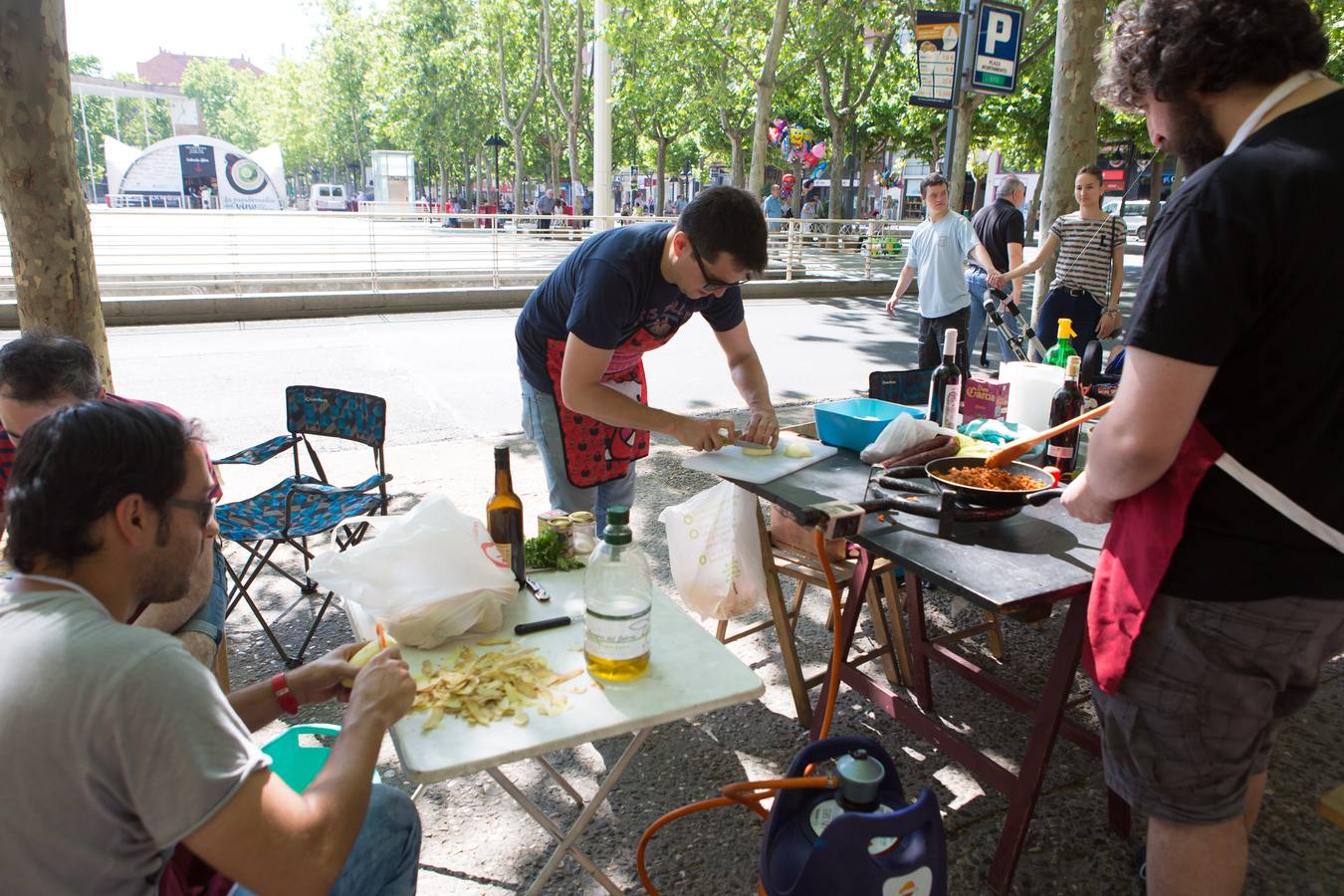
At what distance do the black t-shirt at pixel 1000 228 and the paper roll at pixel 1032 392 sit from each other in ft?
16.1

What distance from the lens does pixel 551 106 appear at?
35.2 metres

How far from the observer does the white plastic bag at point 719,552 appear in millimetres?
2775

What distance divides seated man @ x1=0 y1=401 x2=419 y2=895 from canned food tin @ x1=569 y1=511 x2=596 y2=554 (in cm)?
99

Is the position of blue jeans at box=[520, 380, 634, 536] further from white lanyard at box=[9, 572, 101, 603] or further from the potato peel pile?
white lanyard at box=[9, 572, 101, 603]

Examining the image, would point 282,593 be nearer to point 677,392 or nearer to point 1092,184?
point 677,392

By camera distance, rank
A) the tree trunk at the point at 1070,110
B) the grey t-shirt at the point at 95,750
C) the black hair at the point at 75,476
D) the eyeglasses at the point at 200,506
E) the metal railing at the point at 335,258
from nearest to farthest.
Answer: the grey t-shirt at the point at 95,750, the black hair at the point at 75,476, the eyeglasses at the point at 200,506, the tree trunk at the point at 1070,110, the metal railing at the point at 335,258

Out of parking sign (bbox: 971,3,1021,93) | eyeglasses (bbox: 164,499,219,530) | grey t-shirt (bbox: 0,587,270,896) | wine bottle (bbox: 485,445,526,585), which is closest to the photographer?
grey t-shirt (bbox: 0,587,270,896)

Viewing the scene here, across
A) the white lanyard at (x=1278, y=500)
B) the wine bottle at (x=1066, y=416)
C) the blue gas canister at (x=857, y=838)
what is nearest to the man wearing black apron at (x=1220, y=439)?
the white lanyard at (x=1278, y=500)

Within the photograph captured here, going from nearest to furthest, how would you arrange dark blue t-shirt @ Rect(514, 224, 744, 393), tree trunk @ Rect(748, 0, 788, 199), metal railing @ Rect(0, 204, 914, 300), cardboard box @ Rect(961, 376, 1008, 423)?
dark blue t-shirt @ Rect(514, 224, 744, 393)
cardboard box @ Rect(961, 376, 1008, 423)
metal railing @ Rect(0, 204, 914, 300)
tree trunk @ Rect(748, 0, 788, 199)

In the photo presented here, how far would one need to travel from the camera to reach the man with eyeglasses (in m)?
2.44

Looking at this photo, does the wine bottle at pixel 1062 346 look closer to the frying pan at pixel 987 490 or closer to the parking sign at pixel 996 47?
the frying pan at pixel 987 490

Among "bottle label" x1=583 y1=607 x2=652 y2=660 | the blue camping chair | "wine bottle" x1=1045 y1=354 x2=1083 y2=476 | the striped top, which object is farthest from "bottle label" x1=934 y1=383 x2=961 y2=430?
the striped top

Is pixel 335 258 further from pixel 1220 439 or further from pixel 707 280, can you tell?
pixel 1220 439

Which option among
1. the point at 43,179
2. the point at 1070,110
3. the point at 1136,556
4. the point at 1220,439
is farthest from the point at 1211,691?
the point at 1070,110
